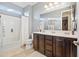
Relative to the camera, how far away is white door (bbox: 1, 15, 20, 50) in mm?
3332

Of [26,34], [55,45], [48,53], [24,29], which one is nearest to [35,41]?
[26,34]

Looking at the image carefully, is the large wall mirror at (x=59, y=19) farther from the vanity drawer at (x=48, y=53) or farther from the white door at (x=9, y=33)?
the white door at (x=9, y=33)

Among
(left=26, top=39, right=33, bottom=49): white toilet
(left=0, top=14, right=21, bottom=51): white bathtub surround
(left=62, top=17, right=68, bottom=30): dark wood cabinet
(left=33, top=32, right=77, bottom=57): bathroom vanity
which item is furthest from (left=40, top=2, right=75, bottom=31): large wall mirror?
(left=0, top=14, right=21, bottom=51): white bathtub surround

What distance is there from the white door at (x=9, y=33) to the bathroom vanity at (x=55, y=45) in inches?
30.3

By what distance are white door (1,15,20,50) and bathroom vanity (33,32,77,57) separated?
770mm

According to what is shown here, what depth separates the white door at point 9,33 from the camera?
3.33m

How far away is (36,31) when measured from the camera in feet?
10.5

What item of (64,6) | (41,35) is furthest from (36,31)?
(64,6)

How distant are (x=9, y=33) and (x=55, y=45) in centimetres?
193

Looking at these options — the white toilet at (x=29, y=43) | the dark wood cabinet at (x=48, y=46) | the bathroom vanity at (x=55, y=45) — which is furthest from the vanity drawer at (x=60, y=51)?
the white toilet at (x=29, y=43)

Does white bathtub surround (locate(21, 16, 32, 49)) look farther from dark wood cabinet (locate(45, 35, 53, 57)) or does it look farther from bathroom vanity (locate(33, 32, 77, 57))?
dark wood cabinet (locate(45, 35, 53, 57))

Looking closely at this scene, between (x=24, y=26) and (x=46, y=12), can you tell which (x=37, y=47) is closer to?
(x=24, y=26)

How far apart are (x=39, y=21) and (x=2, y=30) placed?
1472 mm

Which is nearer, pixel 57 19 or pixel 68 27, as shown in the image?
pixel 68 27
